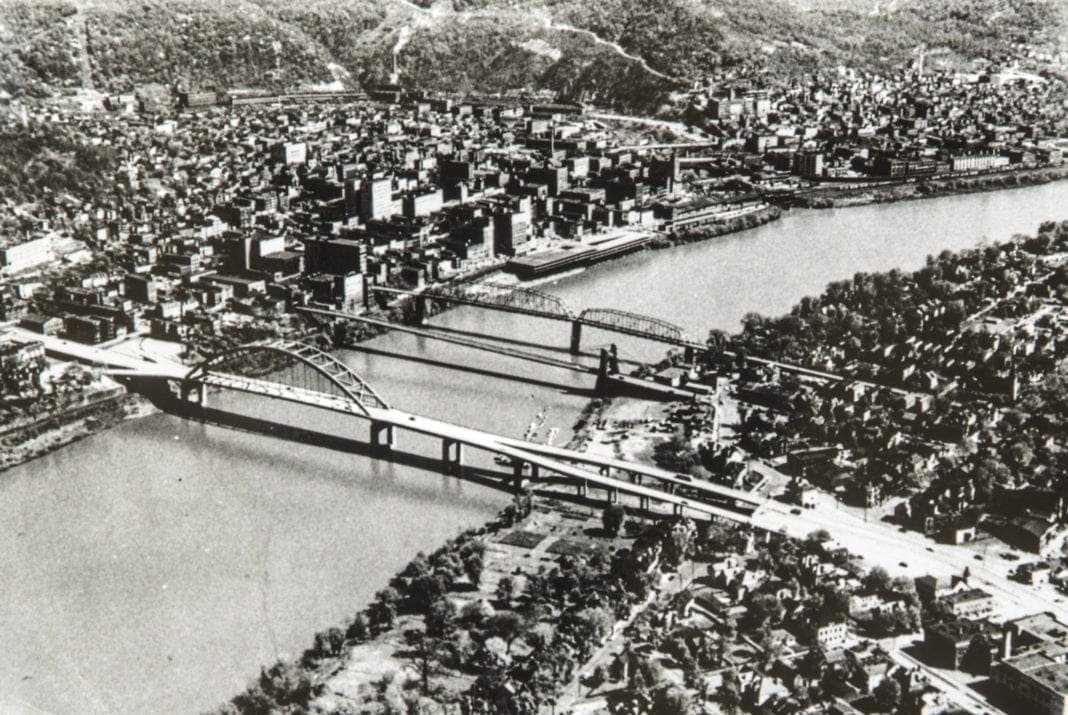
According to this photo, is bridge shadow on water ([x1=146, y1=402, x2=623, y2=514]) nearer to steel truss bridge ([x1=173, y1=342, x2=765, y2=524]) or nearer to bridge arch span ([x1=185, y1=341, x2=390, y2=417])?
steel truss bridge ([x1=173, y1=342, x2=765, y2=524])

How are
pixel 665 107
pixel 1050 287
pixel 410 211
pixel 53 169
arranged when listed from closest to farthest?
1. pixel 1050 287
2. pixel 53 169
3. pixel 410 211
4. pixel 665 107

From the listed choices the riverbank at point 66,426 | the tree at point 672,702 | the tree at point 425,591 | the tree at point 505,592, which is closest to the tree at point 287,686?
the tree at point 425,591

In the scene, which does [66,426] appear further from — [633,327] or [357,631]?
[633,327]

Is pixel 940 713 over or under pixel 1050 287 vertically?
under

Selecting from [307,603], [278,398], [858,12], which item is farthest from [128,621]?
[858,12]

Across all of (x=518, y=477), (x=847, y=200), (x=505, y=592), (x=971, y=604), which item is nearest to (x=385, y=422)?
(x=518, y=477)

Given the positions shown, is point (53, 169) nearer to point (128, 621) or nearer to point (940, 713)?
point (128, 621)

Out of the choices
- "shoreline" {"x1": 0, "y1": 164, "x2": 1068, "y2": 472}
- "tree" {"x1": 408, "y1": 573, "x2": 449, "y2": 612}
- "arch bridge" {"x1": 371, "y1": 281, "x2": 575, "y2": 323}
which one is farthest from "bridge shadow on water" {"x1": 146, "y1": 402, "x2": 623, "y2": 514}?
"arch bridge" {"x1": 371, "y1": 281, "x2": 575, "y2": 323}
